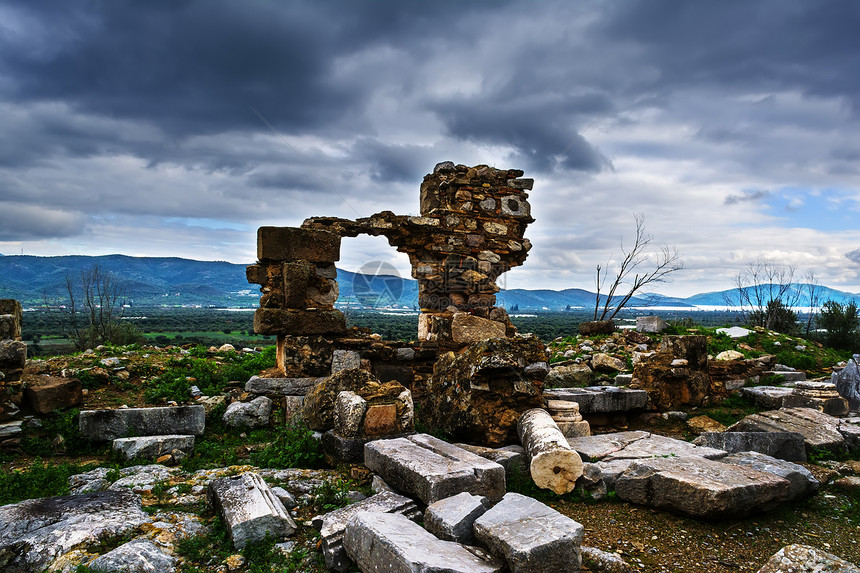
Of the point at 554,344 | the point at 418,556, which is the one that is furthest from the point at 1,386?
the point at 554,344

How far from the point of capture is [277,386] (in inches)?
326

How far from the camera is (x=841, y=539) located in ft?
14.6

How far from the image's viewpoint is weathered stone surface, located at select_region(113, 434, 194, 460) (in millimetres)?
5949

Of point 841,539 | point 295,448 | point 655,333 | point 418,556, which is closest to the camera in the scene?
point 418,556

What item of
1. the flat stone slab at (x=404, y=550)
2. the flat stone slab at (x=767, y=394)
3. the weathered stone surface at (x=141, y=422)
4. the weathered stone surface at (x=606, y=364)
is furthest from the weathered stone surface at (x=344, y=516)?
the weathered stone surface at (x=606, y=364)

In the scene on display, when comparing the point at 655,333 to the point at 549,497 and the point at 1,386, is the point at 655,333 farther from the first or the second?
the point at 1,386

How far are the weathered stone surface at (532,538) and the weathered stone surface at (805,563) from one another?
130 centimetres

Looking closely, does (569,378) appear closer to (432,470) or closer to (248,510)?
(432,470)

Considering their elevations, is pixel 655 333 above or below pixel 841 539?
above

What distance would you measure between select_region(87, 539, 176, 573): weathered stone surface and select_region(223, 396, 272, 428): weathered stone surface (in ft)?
12.8

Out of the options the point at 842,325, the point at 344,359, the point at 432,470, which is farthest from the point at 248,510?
the point at 842,325

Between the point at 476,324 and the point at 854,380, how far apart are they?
7274 millimetres

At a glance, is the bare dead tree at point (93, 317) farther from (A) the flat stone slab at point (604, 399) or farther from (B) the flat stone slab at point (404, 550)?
(B) the flat stone slab at point (404, 550)

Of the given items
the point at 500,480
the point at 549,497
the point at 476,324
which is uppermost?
the point at 476,324
